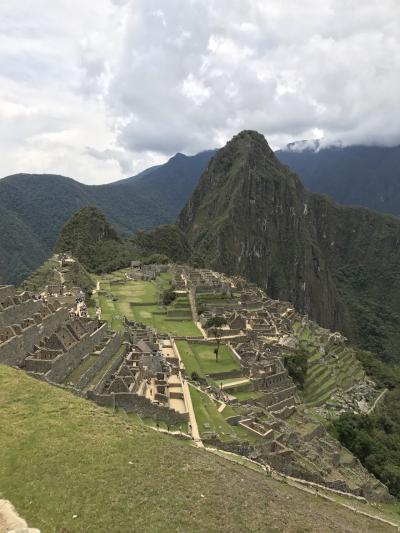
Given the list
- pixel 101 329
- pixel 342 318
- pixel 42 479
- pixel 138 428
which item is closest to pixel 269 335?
pixel 101 329

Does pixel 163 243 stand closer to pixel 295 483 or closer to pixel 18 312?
pixel 18 312

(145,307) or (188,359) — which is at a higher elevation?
→ (145,307)

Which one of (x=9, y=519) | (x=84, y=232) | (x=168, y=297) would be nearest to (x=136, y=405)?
(x=9, y=519)

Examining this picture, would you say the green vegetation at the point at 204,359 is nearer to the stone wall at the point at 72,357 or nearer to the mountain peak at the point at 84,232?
the stone wall at the point at 72,357

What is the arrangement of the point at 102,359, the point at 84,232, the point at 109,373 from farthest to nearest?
the point at 84,232, the point at 102,359, the point at 109,373

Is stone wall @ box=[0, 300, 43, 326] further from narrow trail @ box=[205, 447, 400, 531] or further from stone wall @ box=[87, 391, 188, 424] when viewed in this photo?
narrow trail @ box=[205, 447, 400, 531]

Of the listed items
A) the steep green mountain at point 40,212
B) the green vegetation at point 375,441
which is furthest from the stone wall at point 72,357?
the steep green mountain at point 40,212

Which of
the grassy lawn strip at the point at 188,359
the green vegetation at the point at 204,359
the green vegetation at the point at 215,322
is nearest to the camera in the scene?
the grassy lawn strip at the point at 188,359
